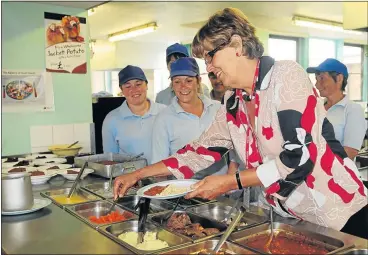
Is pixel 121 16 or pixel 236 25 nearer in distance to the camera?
pixel 236 25

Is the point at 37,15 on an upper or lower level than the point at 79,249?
upper

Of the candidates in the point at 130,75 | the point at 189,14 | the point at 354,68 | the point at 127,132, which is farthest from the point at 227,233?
the point at 354,68

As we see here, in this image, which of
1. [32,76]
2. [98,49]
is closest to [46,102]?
[32,76]

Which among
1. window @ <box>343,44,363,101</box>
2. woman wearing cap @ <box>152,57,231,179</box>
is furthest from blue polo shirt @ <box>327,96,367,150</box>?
window @ <box>343,44,363,101</box>

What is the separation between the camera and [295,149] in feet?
4.25

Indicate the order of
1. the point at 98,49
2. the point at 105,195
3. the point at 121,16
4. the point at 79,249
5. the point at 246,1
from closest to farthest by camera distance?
the point at 79,249 < the point at 105,195 < the point at 246,1 < the point at 121,16 < the point at 98,49

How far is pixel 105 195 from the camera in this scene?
193 cm

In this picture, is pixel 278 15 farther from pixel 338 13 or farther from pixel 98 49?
pixel 98 49

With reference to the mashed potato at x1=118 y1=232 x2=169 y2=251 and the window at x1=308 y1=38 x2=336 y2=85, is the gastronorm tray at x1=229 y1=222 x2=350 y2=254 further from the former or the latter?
the window at x1=308 y1=38 x2=336 y2=85

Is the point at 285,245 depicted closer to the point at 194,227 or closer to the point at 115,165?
the point at 194,227

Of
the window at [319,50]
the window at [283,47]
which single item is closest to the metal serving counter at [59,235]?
the window at [283,47]

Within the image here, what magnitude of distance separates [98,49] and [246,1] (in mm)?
4409

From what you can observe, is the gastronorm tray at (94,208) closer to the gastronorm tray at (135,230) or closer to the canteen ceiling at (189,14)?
the gastronorm tray at (135,230)

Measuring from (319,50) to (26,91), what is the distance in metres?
6.96
